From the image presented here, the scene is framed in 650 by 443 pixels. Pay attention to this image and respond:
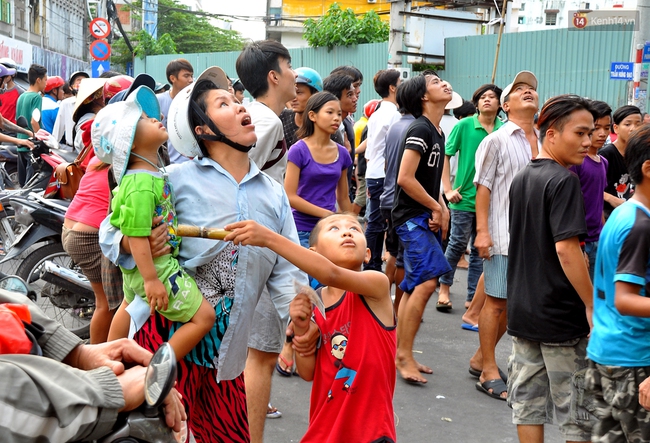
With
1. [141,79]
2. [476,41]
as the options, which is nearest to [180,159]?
[141,79]

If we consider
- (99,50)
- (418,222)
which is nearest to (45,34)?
(99,50)

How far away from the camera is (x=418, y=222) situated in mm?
5492

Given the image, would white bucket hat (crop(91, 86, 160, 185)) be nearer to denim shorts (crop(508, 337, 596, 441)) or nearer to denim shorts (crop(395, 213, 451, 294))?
denim shorts (crop(508, 337, 596, 441))

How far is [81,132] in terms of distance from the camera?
5508mm

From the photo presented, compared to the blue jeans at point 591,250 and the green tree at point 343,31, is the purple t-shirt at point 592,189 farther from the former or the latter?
the green tree at point 343,31

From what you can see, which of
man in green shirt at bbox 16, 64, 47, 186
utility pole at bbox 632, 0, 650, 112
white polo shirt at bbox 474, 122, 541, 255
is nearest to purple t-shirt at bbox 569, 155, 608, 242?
white polo shirt at bbox 474, 122, 541, 255

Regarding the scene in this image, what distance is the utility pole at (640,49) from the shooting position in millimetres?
10148

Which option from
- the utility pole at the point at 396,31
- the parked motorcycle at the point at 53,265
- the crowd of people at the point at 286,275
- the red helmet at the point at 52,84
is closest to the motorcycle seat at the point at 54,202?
the parked motorcycle at the point at 53,265

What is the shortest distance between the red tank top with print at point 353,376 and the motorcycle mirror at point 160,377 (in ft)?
4.46

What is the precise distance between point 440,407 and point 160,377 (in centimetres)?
361

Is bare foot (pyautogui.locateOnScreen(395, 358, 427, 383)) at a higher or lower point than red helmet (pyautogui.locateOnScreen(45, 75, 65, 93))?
lower

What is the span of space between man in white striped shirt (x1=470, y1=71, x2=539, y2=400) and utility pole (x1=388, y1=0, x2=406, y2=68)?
32.6 ft

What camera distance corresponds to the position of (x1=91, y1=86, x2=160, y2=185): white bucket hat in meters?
3.32

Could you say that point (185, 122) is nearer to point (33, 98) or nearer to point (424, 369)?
point (424, 369)
